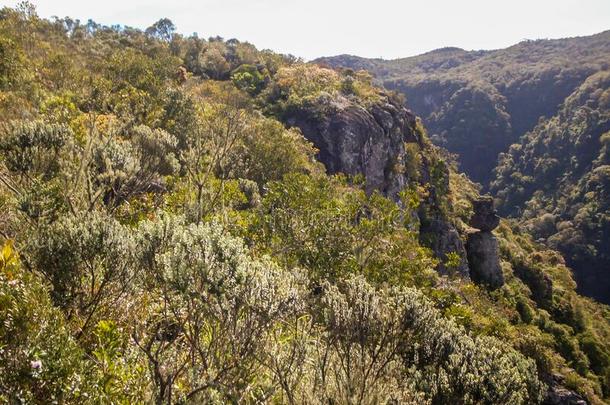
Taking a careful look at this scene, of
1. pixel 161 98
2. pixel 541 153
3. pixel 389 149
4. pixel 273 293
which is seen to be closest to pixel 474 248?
pixel 389 149

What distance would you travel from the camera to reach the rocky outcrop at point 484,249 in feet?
196

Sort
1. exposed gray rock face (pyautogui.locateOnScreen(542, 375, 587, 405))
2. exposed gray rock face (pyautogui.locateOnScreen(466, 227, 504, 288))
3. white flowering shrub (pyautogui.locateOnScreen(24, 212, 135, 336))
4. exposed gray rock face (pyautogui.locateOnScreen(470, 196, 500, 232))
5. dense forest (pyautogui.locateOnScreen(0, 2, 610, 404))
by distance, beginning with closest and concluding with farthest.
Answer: dense forest (pyautogui.locateOnScreen(0, 2, 610, 404)), white flowering shrub (pyautogui.locateOnScreen(24, 212, 135, 336)), exposed gray rock face (pyautogui.locateOnScreen(542, 375, 587, 405)), exposed gray rock face (pyautogui.locateOnScreen(466, 227, 504, 288)), exposed gray rock face (pyautogui.locateOnScreen(470, 196, 500, 232))

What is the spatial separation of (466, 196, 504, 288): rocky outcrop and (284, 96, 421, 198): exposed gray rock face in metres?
13.0

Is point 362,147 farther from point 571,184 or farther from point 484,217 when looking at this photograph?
point 571,184

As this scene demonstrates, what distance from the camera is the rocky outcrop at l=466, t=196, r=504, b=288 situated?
196 ft

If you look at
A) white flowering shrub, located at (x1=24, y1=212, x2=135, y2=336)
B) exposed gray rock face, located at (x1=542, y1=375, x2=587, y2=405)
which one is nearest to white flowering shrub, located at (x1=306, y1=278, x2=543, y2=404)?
white flowering shrub, located at (x1=24, y1=212, x2=135, y2=336)

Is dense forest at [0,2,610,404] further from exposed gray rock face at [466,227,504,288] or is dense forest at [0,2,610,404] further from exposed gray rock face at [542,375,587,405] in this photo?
exposed gray rock face at [466,227,504,288]

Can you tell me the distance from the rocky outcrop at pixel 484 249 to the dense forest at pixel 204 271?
16.0ft

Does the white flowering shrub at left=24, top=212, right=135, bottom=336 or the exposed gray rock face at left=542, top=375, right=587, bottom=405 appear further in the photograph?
the exposed gray rock face at left=542, top=375, right=587, bottom=405

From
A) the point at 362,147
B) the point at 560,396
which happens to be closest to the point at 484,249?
the point at 362,147

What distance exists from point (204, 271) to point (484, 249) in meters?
60.2

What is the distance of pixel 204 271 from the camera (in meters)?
7.68

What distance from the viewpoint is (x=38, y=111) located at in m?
28.2

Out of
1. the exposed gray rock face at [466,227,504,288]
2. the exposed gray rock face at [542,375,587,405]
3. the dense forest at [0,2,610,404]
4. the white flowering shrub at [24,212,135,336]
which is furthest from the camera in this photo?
the exposed gray rock face at [466,227,504,288]
